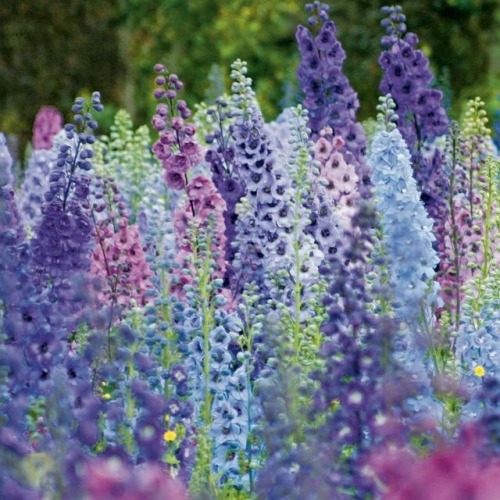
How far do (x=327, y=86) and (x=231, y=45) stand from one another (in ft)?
24.0

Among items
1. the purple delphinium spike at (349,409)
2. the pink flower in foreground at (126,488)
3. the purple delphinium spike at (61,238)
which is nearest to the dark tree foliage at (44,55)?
the purple delphinium spike at (61,238)

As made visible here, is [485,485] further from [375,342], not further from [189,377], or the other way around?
[189,377]

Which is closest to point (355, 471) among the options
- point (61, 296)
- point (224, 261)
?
point (61, 296)

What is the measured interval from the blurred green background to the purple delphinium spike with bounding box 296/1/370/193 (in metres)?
6.85

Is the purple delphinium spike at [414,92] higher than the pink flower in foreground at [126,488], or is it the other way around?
the purple delphinium spike at [414,92]

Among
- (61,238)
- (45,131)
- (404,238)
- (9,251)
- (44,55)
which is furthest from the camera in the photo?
(44,55)

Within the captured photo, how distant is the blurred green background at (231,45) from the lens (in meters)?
13.0

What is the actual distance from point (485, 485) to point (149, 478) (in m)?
0.47

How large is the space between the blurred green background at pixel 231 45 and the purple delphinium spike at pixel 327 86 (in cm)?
685

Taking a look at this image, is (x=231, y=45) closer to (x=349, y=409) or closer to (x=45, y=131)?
(x=45, y=131)

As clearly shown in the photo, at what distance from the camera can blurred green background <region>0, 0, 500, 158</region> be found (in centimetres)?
1301

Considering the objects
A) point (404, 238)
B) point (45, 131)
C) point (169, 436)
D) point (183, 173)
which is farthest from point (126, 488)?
point (45, 131)

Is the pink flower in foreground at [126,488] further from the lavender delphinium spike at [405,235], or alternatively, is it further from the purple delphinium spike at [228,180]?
the purple delphinium spike at [228,180]

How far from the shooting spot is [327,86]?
5969mm
